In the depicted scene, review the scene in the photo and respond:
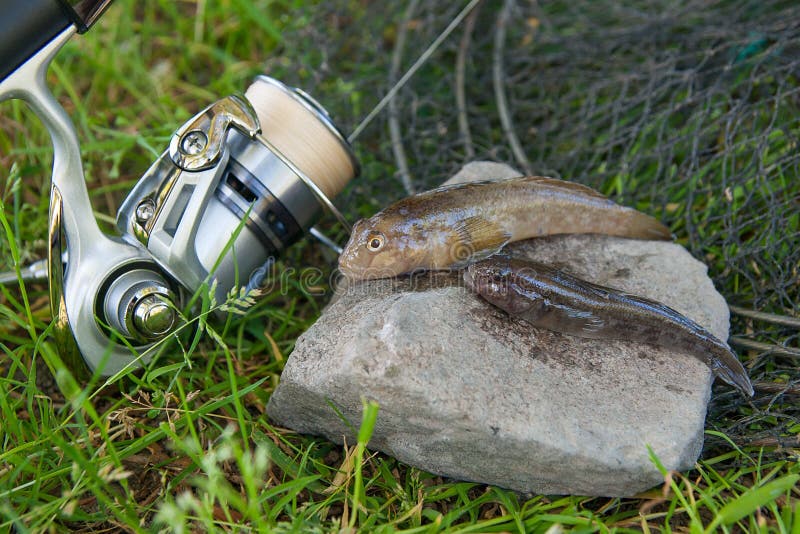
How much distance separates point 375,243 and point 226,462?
1072 millimetres

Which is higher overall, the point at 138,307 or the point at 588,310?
the point at 138,307

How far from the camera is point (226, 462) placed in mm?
2662

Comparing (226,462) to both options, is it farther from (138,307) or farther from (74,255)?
(74,255)

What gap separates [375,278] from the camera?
107 inches

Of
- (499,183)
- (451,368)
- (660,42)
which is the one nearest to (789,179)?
(660,42)

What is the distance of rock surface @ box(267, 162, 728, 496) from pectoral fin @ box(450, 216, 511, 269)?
0.10m

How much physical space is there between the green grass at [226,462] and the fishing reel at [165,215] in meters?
0.15

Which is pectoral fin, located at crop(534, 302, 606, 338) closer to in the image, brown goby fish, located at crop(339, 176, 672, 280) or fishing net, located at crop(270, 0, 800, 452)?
brown goby fish, located at crop(339, 176, 672, 280)

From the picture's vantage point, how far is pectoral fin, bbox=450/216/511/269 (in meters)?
2.67

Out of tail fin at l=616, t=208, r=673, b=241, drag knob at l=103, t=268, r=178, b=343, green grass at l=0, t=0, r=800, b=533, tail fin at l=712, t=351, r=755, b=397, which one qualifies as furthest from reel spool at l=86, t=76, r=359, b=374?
tail fin at l=712, t=351, r=755, b=397

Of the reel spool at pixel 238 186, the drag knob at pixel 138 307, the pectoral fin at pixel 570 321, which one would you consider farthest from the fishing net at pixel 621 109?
the drag knob at pixel 138 307

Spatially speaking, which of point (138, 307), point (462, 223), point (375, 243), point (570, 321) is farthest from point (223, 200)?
point (570, 321)

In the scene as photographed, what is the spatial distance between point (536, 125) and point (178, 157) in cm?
243

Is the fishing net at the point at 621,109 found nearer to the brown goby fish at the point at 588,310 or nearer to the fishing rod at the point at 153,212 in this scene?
the brown goby fish at the point at 588,310
